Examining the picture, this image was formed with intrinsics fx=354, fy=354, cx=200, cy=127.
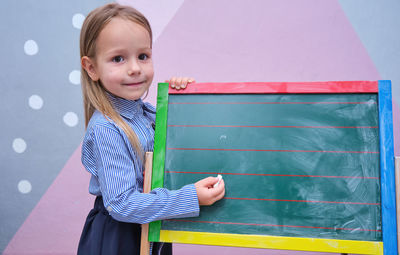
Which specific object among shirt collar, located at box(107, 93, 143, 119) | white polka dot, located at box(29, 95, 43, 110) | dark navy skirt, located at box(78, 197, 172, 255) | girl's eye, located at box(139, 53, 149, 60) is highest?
white polka dot, located at box(29, 95, 43, 110)

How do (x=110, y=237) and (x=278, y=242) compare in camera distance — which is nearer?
(x=278, y=242)

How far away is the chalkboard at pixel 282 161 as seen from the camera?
0.91 meters

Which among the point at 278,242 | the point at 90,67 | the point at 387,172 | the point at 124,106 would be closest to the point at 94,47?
the point at 90,67

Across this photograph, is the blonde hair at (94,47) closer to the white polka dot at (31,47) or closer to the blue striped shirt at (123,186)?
the blue striped shirt at (123,186)

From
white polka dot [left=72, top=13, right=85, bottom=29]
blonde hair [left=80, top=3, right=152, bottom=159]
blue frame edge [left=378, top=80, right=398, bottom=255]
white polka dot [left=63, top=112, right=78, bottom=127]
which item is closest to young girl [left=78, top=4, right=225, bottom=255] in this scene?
blonde hair [left=80, top=3, right=152, bottom=159]

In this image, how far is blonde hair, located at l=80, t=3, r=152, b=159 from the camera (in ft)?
3.36

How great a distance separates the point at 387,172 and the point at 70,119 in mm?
1743

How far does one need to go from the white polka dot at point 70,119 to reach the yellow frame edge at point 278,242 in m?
1.34

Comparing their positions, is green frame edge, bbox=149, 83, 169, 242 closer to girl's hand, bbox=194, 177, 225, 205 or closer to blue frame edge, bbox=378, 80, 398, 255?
girl's hand, bbox=194, 177, 225, 205

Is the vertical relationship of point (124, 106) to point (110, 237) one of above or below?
above

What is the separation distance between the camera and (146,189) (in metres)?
0.99

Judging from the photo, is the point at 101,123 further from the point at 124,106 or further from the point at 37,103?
the point at 37,103

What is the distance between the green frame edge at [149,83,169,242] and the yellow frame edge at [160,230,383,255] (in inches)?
1.0

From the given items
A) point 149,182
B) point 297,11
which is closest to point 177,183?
point 149,182
